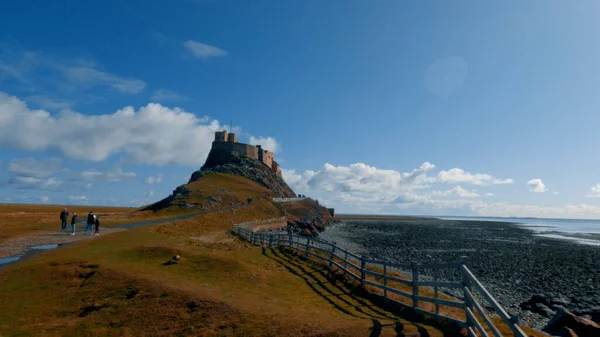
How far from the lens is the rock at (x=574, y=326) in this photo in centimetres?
1305

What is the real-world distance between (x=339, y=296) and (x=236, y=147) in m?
140

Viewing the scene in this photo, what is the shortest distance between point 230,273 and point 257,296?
12.8ft

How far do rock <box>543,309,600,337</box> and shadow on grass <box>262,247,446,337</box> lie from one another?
20.7 feet

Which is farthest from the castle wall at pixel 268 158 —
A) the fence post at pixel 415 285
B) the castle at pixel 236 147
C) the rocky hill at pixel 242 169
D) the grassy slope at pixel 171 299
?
the fence post at pixel 415 285

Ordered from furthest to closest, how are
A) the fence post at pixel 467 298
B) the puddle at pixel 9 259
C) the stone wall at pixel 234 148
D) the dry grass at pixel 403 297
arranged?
the stone wall at pixel 234 148 < the puddle at pixel 9 259 < the dry grass at pixel 403 297 < the fence post at pixel 467 298

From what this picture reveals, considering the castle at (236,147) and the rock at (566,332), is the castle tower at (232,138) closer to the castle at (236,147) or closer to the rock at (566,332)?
the castle at (236,147)

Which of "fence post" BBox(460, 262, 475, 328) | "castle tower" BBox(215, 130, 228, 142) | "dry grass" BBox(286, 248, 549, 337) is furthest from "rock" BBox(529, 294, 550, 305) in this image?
"castle tower" BBox(215, 130, 228, 142)

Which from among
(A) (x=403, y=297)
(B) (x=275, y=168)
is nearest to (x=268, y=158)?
(B) (x=275, y=168)

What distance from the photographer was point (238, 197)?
9138cm

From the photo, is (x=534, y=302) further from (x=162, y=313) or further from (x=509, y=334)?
(x=162, y=313)

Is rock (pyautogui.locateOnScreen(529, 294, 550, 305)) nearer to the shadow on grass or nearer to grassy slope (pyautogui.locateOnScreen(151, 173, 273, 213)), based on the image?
the shadow on grass

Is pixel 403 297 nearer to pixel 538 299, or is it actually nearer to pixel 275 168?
pixel 538 299

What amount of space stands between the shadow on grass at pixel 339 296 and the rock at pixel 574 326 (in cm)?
632

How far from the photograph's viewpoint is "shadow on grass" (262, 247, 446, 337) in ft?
36.9
